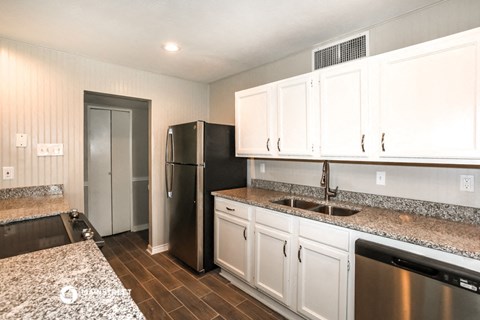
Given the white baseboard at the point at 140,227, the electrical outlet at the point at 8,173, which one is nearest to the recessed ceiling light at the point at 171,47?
the electrical outlet at the point at 8,173

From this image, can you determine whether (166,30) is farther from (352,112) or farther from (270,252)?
(270,252)

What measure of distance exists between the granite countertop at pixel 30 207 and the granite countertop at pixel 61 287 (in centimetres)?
85

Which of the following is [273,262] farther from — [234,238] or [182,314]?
[182,314]

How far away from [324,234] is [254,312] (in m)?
0.99

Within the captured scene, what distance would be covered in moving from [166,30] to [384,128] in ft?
6.23

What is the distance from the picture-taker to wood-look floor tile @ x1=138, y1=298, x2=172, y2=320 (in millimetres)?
2078

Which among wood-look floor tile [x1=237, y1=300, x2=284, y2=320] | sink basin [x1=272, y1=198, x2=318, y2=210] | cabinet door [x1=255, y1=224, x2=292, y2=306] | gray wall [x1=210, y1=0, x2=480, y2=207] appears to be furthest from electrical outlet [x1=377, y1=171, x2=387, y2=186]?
wood-look floor tile [x1=237, y1=300, x2=284, y2=320]

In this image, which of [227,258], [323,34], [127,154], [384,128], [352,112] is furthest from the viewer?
[127,154]

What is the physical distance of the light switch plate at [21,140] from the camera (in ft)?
7.82

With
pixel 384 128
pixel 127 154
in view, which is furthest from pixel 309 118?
pixel 127 154

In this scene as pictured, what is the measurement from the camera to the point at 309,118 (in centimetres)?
215

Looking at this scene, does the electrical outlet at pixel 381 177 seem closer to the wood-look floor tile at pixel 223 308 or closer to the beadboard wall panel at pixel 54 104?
the wood-look floor tile at pixel 223 308

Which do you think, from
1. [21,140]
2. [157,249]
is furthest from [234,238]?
[21,140]

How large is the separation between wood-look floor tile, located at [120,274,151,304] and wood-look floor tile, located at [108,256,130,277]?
0.10 meters
